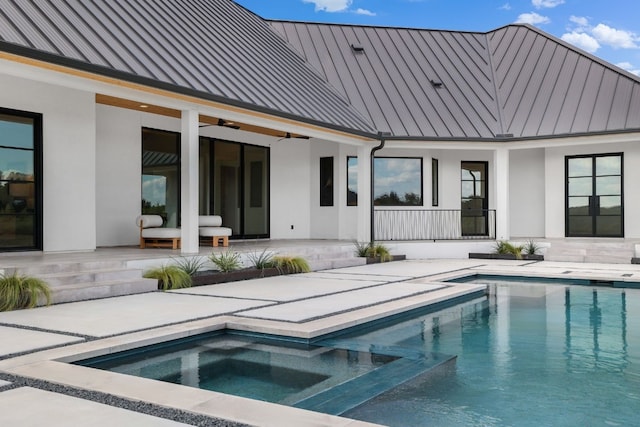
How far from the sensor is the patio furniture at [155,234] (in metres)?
11.7

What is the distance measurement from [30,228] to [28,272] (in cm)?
274

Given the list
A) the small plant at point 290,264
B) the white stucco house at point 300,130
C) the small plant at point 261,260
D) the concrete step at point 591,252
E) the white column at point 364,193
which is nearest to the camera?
the white stucco house at point 300,130

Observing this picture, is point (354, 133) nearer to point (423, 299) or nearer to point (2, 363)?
point (423, 299)

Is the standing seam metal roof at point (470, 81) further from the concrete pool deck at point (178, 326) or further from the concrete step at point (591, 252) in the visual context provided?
the concrete pool deck at point (178, 326)

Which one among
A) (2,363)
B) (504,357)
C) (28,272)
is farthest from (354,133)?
(2,363)

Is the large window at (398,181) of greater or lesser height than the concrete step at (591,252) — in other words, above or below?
above

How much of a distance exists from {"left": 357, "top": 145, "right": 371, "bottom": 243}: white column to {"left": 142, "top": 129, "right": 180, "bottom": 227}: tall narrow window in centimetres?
452

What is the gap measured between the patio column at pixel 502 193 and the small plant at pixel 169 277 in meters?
9.29

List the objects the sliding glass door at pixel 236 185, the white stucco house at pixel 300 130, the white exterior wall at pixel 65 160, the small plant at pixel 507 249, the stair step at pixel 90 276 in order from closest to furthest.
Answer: the stair step at pixel 90 276
the white stucco house at pixel 300 130
the white exterior wall at pixel 65 160
the sliding glass door at pixel 236 185
the small plant at pixel 507 249

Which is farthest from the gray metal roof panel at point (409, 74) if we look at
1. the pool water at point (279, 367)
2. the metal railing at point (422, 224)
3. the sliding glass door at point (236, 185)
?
the pool water at point (279, 367)

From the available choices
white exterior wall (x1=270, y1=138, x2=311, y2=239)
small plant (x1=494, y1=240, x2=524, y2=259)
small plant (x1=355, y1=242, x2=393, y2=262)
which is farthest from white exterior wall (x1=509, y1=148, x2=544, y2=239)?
white exterior wall (x1=270, y1=138, x2=311, y2=239)

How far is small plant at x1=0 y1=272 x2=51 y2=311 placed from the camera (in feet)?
23.1

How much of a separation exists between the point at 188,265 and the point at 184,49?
14.3 ft

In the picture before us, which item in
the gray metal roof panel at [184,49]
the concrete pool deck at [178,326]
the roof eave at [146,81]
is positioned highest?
the gray metal roof panel at [184,49]
